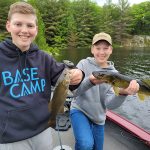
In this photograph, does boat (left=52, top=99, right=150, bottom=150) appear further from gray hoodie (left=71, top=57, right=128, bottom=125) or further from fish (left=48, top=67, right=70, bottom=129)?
fish (left=48, top=67, right=70, bottom=129)

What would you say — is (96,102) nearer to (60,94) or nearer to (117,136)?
(60,94)

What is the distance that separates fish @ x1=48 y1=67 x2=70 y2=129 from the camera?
9.23 ft

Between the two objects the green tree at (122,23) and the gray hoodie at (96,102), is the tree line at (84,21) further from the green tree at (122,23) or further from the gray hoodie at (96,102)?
the gray hoodie at (96,102)

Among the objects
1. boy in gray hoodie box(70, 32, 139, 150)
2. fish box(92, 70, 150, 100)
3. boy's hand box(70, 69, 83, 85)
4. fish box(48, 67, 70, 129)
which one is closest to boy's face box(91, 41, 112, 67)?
boy in gray hoodie box(70, 32, 139, 150)

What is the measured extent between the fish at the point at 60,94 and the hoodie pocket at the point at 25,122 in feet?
0.44

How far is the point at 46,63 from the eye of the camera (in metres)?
3.32

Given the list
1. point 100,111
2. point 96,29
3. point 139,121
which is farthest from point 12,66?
point 96,29

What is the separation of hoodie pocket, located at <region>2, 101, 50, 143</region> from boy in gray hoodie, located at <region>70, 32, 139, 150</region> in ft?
3.07

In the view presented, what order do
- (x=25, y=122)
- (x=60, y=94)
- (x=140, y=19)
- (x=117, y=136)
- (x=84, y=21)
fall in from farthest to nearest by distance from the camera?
(x=140, y=19) → (x=84, y=21) → (x=117, y=136) → (x=25, y=122) → (x=60, y=94)

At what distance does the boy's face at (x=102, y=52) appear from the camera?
4.69 m

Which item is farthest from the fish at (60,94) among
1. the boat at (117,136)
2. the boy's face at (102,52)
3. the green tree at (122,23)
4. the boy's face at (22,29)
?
the green tree at (122,23)

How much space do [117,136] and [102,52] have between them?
2.14 meters

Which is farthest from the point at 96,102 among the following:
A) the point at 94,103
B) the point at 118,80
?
the point at 118,80

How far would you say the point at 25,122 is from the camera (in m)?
3.06
